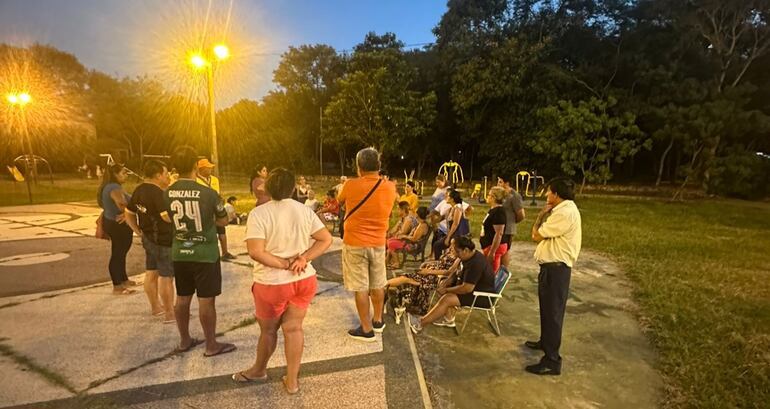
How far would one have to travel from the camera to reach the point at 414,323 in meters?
4.64

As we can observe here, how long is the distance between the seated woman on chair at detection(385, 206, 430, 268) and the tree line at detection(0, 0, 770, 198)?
17419mm

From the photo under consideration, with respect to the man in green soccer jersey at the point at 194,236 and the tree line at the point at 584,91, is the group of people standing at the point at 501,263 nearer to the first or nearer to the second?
the man in green soccer jersey at the point at 194,236

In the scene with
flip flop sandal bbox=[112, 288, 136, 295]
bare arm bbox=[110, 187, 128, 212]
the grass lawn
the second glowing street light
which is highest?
the second glowing street light

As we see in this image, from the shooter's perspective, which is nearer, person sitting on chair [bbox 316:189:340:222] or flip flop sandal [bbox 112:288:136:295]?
flip flop sandal [bbox 112:288:136:295]

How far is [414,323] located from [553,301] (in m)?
1.63

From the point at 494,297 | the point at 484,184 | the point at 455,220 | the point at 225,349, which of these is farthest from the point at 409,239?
the point at 484,184

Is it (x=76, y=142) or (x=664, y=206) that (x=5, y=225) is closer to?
(x=664, y=206)

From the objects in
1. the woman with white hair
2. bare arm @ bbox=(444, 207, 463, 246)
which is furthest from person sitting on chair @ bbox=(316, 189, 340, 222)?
the woman with white hair

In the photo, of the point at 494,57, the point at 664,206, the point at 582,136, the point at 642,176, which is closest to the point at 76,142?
the point at 494,57

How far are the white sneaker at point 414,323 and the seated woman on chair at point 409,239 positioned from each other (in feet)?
6.61

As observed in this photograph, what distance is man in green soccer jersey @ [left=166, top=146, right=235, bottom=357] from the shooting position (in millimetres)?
3424

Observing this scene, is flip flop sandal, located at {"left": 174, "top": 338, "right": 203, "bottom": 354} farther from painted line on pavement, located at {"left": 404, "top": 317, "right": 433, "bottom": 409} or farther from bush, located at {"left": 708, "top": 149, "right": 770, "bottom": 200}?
bush, located at {"left": 708, "top": 149, "right": 770, "bottom": 200}

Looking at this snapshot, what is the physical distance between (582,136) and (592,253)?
14744 millimetres

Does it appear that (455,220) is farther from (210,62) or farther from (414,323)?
(210,62)
